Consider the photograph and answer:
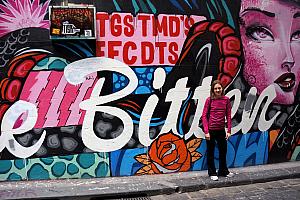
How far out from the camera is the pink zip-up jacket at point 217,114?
7004 mm

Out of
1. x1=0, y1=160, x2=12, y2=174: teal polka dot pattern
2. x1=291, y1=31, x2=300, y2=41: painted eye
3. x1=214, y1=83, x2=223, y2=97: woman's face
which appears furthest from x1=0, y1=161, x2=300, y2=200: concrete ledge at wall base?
x1=291, y1=31, x2=300, y2=41: painted eye

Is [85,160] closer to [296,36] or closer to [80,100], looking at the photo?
[80,100]

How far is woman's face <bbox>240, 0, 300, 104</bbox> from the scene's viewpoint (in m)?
7.80

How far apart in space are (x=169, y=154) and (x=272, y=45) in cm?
315

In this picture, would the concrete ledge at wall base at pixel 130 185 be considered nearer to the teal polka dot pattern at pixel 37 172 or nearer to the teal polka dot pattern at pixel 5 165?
the teal polka dot pattern at pixel 37 172

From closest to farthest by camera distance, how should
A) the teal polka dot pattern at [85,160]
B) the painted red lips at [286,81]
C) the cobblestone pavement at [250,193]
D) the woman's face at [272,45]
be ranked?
1. the cobblestone pavement at [250,193]
2. the teal polka dot pattern at [85,160]
3. the woman's face at [272,45]
4. the painted red lips at [286,81]

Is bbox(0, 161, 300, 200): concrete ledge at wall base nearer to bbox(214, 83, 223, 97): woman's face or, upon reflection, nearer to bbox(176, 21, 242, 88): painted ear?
bbox(214, 83, 223, 97): woman's face

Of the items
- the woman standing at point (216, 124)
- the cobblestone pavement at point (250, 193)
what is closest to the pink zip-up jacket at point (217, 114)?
the woman standing at point (216, 124)

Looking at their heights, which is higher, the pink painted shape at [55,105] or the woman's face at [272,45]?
the woman's face at [272,45]

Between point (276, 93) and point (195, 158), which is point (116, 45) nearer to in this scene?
point (195, 158)

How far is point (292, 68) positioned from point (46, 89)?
5143 mm

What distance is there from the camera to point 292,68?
8.20 m

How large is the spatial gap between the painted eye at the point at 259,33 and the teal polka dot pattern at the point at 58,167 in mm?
3796

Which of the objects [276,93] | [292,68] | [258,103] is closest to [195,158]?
[258,103]
